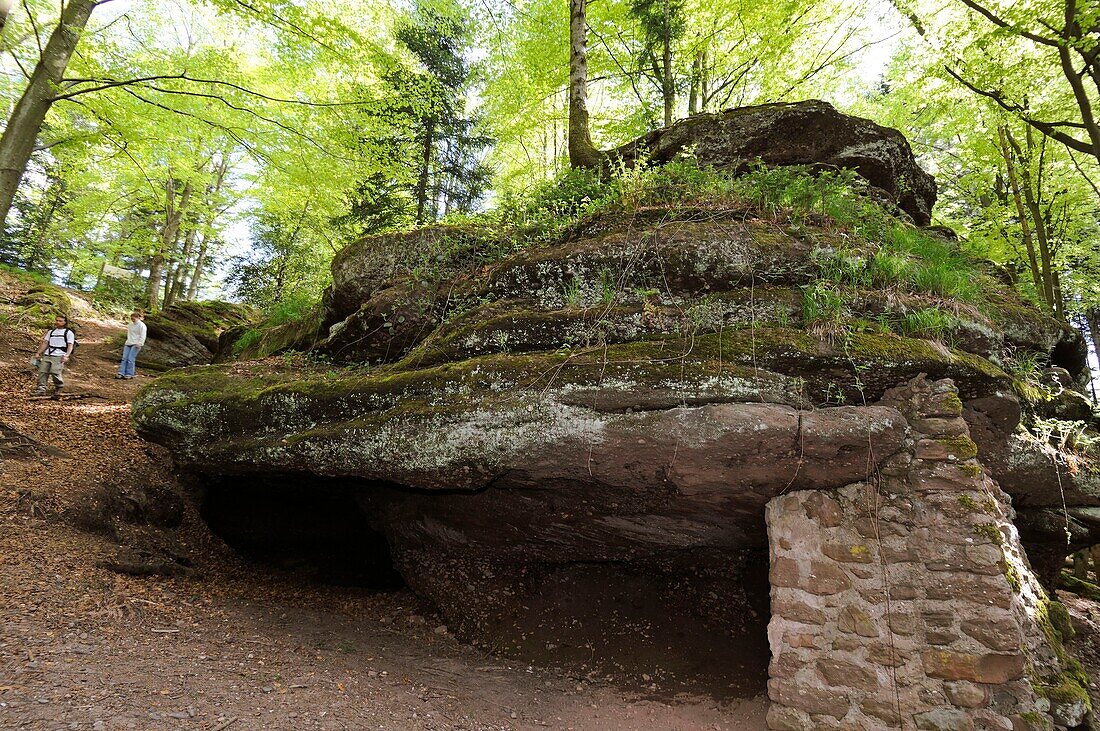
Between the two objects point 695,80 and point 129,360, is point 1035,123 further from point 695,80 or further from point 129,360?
point 129,360

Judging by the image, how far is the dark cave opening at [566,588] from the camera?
5.07 meters

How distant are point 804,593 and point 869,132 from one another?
680 cm

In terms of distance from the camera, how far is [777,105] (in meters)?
7.33

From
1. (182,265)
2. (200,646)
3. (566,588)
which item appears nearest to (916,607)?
(566,588)

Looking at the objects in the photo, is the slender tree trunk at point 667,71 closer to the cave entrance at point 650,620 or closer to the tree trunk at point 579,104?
the tree trunk at point 579,104

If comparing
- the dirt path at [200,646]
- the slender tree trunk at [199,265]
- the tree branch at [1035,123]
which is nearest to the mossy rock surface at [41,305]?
the slender tree trunk at [199,265]

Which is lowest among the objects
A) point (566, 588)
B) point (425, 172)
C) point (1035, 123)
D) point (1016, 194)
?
point (566, 588)

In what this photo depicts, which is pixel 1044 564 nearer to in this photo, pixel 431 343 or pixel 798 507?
pixel 798 507

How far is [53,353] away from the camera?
324 inches

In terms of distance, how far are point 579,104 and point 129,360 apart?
10.2 m

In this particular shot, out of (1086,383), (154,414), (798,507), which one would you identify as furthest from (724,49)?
(154,414)

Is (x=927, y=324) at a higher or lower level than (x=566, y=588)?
higher

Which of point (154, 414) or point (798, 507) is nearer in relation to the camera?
point (798, 507)

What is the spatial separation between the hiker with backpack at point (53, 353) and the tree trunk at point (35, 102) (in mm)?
2621
